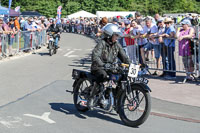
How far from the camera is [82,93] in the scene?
8008mm

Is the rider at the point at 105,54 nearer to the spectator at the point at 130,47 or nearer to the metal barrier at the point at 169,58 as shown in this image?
the metal barrier at the point at 169,58

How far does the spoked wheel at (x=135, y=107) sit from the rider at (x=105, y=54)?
54 centimetres

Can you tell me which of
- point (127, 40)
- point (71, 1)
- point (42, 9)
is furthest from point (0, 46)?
point (71, 1)

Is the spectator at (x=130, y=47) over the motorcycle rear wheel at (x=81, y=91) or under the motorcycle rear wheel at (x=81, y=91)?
over

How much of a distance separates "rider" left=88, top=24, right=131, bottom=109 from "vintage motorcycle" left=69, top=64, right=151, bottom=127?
102 mm

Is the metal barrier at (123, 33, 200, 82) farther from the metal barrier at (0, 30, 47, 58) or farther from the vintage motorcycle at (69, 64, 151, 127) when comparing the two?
the metal barrier at (0, 30, 47, 58)

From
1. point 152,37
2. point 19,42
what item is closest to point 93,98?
point 152,37

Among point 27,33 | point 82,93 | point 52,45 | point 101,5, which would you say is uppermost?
point 101,5

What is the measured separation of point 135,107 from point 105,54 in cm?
112

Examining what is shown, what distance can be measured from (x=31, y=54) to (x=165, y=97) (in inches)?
481

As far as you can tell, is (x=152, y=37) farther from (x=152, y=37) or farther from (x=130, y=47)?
(x=130, y=47)

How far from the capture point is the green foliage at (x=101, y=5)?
79.4m

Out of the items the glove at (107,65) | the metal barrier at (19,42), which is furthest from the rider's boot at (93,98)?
the metal barrier at (19,42)

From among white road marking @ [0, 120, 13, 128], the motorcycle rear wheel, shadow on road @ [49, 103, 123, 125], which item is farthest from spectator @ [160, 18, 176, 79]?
white road marking @ [0, 120, 13, 128]
